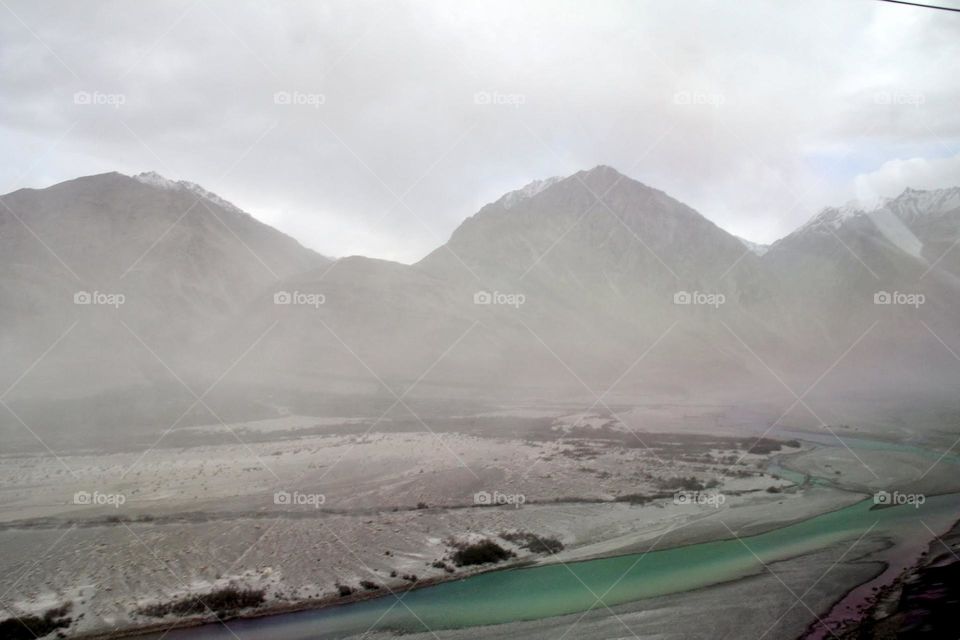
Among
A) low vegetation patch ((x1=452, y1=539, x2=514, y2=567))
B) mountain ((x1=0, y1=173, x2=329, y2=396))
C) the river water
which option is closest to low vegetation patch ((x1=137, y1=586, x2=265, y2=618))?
the river water

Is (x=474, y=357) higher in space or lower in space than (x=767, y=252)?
lower

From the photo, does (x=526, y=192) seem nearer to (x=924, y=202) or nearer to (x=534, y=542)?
(x=924, y=202)

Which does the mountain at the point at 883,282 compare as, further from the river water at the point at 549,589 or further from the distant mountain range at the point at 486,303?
the river water at the point at 549,589

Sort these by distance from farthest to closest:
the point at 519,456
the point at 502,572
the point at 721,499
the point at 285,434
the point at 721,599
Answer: the point at 285,434 < the point at 519,456 < the point at 721,499 < the point at 502,572 < the point at 721,599

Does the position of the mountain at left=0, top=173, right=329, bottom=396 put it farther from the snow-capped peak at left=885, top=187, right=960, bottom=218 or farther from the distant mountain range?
the snow-capped peak at left=885, top=187, right=960, bottom=218

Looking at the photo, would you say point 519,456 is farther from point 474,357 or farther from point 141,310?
point 141,310

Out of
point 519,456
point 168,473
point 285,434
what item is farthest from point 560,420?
point 168,473

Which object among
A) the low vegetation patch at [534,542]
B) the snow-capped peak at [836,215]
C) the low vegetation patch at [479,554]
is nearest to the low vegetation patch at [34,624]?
the low vegetation patch at [479,554]

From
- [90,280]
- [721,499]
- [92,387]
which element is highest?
[90,280]
